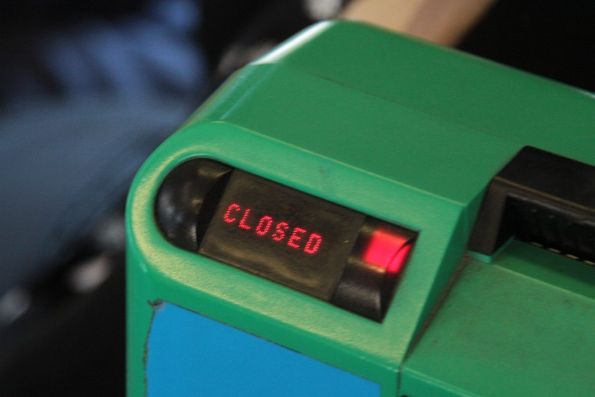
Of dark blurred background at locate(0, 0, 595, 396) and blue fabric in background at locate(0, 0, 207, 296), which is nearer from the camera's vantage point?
dark blurred background at locate(0, 0, 595, 396)

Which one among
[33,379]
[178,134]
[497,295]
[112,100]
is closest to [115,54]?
[112,100]

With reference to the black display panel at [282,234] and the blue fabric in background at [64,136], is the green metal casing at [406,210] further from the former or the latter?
the blue fabric in background at [64,136]

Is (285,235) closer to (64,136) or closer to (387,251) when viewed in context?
(387,251)

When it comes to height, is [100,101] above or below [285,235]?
below

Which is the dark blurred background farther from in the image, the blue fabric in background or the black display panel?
the black display panel

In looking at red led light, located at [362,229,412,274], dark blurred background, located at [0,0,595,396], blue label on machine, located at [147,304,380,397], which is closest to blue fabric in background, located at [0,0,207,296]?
dark blurred background, located at [0,0,595,396]

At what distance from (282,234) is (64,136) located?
1230 millimetres

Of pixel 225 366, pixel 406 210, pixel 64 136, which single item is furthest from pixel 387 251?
pixel 64 136

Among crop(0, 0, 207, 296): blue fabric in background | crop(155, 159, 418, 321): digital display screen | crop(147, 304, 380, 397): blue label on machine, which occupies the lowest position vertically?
crop(0, 0, 207, 296): blue fabric in background

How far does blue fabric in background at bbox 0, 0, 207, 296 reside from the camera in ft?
5.88

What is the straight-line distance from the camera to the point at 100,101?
6.32 ft

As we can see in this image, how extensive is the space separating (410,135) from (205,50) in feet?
4.74

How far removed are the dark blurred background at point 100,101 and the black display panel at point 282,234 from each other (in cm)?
41

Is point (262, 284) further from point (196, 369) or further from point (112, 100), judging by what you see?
point (112, 100)
